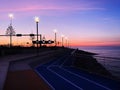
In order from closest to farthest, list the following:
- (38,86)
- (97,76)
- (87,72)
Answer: (38,86)
(97,76)
(87,72)

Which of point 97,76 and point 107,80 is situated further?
point 97,76

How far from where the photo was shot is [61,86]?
506 inches

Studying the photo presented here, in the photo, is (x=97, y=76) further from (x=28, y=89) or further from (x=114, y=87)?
(x=28, y=89)

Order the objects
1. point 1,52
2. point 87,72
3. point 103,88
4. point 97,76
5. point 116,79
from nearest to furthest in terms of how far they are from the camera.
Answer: point 103,88, point 116,79, point 97,76, point 87,72, point 1,52

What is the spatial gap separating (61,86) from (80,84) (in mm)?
1032

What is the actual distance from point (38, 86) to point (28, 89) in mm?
887

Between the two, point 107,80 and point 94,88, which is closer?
point 94,88

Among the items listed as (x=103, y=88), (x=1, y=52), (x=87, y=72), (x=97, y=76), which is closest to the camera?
(x=103, y=88)

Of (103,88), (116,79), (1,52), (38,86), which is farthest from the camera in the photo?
(1,52)

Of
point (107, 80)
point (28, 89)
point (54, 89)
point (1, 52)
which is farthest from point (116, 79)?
point (1, 52)

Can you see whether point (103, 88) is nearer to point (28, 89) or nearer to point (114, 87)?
point (114, 87)

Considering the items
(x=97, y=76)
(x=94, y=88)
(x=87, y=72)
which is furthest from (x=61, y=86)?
(x=87, y=72)

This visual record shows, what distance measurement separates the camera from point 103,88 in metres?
12.0

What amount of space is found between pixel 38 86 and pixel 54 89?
1124 millimetres
